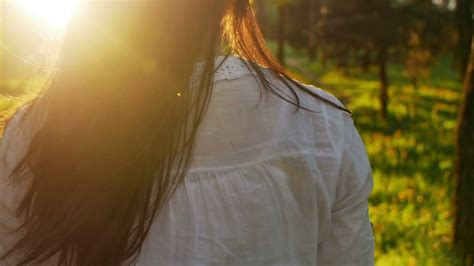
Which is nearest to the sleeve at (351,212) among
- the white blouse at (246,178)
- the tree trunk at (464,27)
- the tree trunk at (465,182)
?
the white blouse at (246,178)

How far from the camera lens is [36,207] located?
1.33m

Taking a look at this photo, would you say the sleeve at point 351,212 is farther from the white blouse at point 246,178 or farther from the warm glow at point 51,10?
the warm glow at point 51,10

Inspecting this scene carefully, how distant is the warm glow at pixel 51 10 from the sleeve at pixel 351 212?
2.02 ft

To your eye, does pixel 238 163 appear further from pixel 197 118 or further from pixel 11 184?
pixel 11 184

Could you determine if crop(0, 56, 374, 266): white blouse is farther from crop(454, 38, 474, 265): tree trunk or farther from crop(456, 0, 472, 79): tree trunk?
crop(456, 0, 472, 79): tree trunk

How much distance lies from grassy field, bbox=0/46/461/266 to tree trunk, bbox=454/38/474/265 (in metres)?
0.12

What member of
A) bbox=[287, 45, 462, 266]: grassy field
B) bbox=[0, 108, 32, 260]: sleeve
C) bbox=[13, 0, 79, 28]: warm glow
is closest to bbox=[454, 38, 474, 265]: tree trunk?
bbox=[287, 45, 462, 266]: grassy field

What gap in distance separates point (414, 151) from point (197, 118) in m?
8.27

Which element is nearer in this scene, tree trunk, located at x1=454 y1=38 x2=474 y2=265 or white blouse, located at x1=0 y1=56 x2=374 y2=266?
white blouse, located at x1=0 y1=56 x2=374 y2=266

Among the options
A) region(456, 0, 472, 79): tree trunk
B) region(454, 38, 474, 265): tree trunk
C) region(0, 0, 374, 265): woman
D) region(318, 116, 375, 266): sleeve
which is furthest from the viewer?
region(456, 0, 472, 79): tree trunk

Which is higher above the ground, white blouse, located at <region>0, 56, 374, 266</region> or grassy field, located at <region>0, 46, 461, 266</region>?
white blouse, located at <region>0, 56, 374, 266</region>

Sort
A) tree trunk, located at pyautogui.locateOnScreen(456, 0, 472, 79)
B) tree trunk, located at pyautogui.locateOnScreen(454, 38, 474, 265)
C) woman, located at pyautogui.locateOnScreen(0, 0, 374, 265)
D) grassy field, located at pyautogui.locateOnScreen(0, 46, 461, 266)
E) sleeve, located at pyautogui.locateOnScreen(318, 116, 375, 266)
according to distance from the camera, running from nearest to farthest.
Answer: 1. woman, located at pyautogui.locateOnScreen(0, 0, 374, 265)
2. sleeve, located at pyautogui.locateOnScreen(318, 116, 375, 266)
3. tree trunk, located at pyautogui.locateOnScreen(454, 38, 474, 265)
4. grassy field, located at pyautogui.locateOnScreen(0, 46, 461, 266)
5. tree trunk, located at pyautogui.locateOnScreen(456, 0, 472, 79)

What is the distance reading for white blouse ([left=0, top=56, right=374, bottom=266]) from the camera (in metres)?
1.27

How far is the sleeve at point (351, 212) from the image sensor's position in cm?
136
